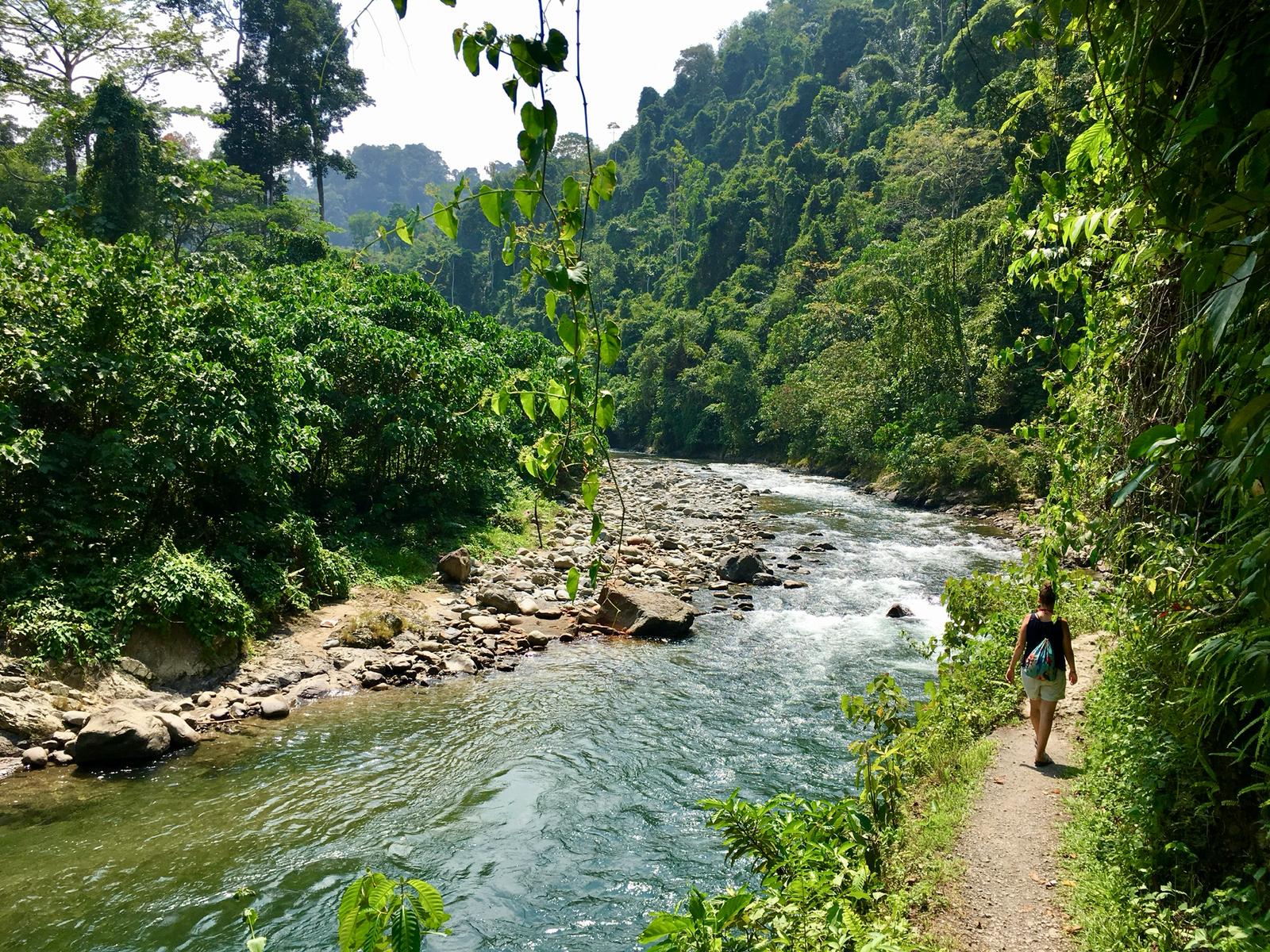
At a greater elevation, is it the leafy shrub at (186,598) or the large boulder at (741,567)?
the leafy shrub at (186,598)

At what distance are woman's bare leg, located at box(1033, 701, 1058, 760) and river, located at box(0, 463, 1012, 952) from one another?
2046mm

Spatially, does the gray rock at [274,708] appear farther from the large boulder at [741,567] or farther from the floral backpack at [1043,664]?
the large boulder at [741,567]

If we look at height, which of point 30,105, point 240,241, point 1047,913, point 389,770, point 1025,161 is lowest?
point 389,770

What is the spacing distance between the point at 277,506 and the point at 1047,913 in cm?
1079

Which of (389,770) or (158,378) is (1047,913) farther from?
(158,378)

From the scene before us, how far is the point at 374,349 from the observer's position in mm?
14547

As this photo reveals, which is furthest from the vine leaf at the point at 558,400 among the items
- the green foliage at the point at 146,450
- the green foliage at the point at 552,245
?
the green foliage at the point at 146,450

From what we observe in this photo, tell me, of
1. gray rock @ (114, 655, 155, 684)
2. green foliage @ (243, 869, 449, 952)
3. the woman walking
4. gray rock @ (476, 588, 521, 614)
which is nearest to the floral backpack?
the woman walking

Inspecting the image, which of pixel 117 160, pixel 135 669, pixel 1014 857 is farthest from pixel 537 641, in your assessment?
pixel 117 160

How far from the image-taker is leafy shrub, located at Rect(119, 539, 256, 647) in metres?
8.60

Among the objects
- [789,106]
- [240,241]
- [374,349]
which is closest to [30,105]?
[240,241]

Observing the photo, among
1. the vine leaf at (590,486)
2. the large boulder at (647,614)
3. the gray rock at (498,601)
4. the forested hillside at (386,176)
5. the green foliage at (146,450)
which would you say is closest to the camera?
the vine leaf at (590,486)

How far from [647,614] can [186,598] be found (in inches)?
269

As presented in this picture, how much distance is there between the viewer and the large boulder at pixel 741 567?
1612 centimetres
